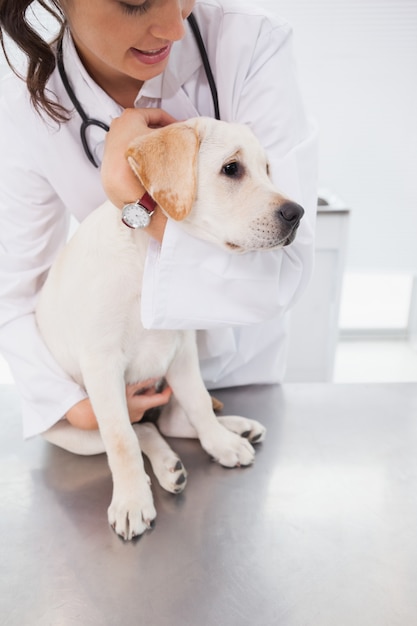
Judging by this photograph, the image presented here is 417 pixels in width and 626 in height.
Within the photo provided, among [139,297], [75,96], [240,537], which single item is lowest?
[240,537]

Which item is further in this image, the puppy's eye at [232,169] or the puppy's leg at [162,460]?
the puppy's leg at [162,460]

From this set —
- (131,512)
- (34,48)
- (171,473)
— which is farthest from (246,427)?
(34,48)

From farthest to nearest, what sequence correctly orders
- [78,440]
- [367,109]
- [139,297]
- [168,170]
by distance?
[367,109] < [78,440] < [139,297] < [168,170]

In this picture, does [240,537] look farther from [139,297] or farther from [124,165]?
[124,165]

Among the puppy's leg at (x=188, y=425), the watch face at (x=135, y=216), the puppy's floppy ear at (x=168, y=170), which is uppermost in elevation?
the puppy's floppy ear at (x=168, y=170)

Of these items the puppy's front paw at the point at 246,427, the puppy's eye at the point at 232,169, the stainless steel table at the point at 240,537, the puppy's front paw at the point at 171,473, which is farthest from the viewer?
the puppy's front paw at the point at 246,427

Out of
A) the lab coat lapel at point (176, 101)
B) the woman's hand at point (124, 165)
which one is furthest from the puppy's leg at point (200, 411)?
the lab coat lapel at point (176, 101)

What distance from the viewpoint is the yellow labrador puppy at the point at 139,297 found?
2.75ft

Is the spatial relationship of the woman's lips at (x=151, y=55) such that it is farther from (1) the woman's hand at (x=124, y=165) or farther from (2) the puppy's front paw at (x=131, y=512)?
(2) the puppy's front paw at (x=131, y=512)

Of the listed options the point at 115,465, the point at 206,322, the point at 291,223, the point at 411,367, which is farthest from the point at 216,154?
the point at 411,367

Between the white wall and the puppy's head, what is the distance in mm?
1691

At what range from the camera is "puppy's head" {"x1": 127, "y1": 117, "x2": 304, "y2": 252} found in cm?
83

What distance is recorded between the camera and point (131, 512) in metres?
0.90

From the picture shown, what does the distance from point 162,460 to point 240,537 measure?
193mm
